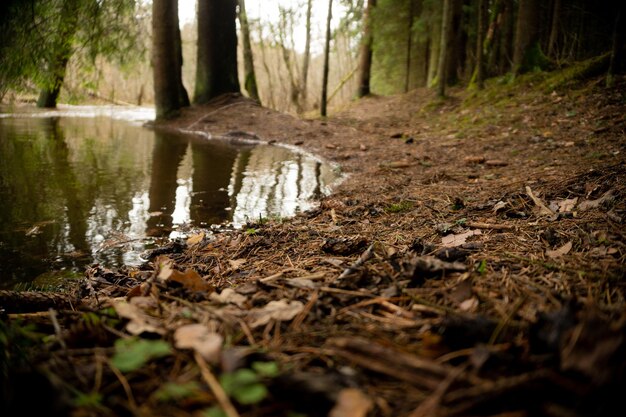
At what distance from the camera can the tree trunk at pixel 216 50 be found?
12.1m

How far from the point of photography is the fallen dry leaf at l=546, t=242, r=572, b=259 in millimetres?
1742

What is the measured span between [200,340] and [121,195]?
4126mm

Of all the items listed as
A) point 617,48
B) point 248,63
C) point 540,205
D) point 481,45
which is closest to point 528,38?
point 481,45

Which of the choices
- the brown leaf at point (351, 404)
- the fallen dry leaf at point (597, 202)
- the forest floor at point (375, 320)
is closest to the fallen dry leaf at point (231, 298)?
the forest floor at point (375, 320)

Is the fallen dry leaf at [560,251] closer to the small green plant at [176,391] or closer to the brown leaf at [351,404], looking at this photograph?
the brown leaf at [351,404]

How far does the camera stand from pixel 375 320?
4.05 feet

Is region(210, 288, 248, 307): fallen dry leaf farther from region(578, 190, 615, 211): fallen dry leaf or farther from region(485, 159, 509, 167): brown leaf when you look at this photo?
region(485, 159, 509, 167): brown leaf

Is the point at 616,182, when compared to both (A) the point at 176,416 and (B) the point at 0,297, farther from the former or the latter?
(B) the point at 0,297

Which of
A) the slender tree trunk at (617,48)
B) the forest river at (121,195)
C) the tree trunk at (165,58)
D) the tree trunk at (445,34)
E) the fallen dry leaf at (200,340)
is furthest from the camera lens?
the tree trunk at (165,58)

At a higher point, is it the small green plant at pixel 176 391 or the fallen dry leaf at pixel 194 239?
the small green plant at pixel 176 391

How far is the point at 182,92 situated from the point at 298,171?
8.50m

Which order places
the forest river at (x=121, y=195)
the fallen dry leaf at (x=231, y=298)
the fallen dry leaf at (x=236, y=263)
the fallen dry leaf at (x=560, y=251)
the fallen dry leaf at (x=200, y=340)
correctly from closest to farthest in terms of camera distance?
1. the fallen dry leaf at (x=200, y=340)
2. the fallen dry leaf at (x=231, y=298)
3. the fallen dry leaf at (x=560, y=251)
4. the fallen dry leaf at (x=236, y=263)
5. the forest river at (x=121, y=195)

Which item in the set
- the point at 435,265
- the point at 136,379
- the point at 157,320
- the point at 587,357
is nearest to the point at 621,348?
the point at 587,357

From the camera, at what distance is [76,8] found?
14.7 ft
